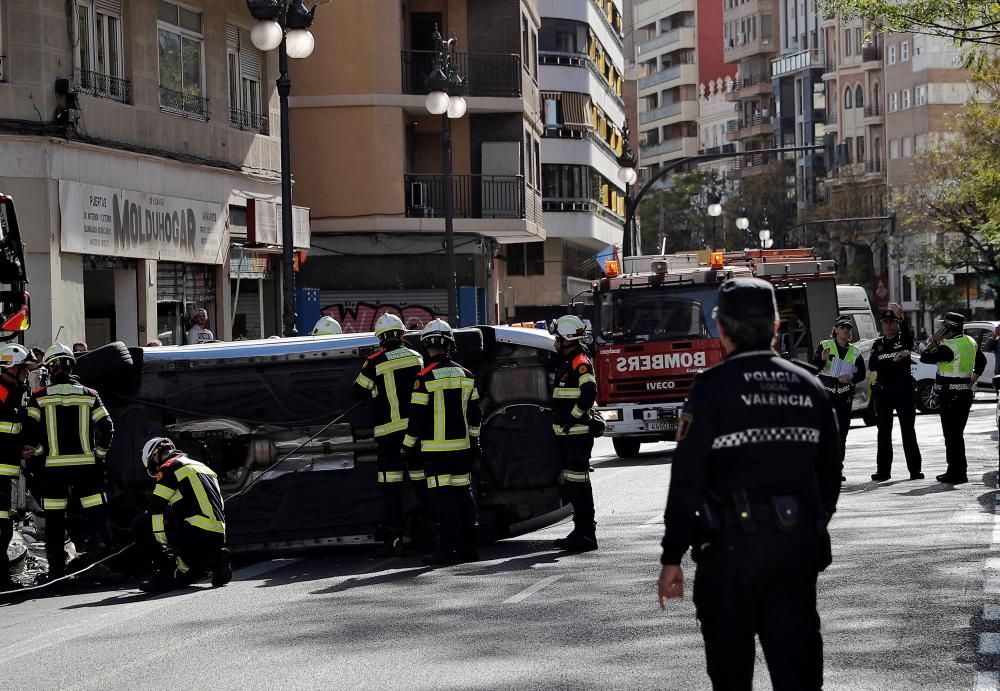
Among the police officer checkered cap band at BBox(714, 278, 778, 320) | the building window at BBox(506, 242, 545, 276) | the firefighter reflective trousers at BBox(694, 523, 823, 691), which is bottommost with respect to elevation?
the firefighter reflective trousers at BBox(694, 523, 823, 691)

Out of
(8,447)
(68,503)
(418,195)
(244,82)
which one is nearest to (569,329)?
(68,503)

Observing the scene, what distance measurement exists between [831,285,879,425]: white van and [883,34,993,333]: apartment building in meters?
63.0

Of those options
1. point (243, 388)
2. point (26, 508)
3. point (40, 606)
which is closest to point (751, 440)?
point (40, 606)

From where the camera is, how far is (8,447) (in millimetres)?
12938

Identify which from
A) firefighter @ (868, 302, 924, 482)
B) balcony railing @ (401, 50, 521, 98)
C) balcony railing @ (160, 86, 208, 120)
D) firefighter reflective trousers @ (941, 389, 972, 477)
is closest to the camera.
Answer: firefighter reflective trousers @ (941, 389, 972, 477)

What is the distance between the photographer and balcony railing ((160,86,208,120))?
2569 centimetres

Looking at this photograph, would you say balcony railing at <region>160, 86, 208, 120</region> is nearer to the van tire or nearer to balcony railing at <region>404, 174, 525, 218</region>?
the van tire

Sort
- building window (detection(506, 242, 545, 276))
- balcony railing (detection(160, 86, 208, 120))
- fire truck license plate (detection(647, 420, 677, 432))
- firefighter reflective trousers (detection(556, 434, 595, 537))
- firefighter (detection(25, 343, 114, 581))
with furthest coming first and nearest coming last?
building window (detection(506, 242, 545, 276))
balcony railing (detection(160, 86, 208, 120))
fire truck license plate (detection(647, 420, 677, 432))
firefighter reflective trousers (detection(556, 434, 595, 537))
firefighter (detection(25, 343, 114, 581))

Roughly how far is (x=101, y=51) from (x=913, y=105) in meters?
86.6

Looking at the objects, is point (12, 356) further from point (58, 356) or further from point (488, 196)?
point (488, 196)

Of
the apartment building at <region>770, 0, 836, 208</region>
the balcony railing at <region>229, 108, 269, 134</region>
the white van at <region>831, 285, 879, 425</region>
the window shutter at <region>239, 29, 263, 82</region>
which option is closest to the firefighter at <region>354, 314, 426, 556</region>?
the balcony railing at <region>229, 108, 269, 134</region>

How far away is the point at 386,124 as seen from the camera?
38969mm

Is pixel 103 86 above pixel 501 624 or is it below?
above

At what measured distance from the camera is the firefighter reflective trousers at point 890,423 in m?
18.4
